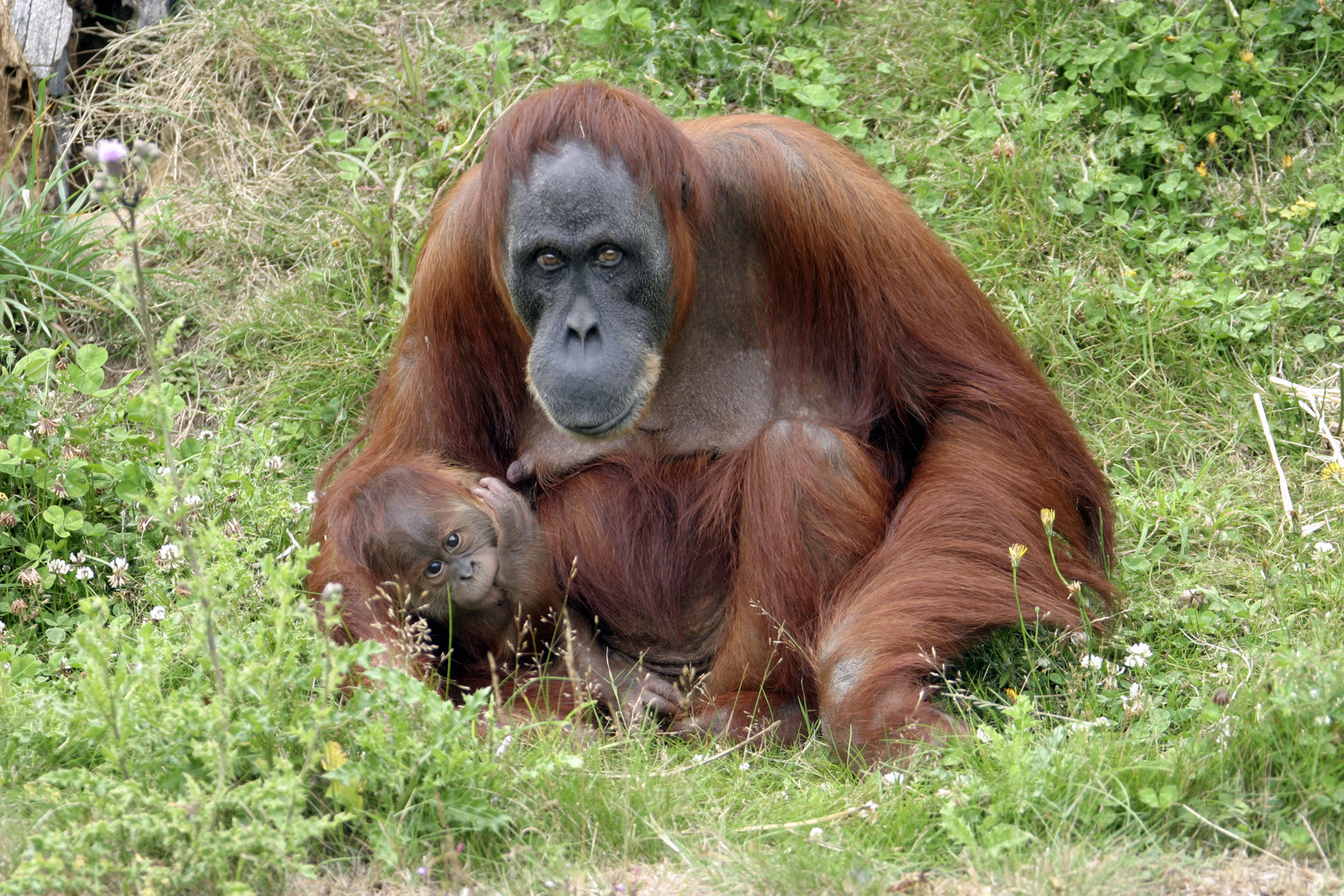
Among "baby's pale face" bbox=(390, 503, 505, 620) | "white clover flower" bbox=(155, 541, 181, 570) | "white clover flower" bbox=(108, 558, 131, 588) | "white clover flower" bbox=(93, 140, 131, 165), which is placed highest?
"white clover flower" bbox=(93, 140, 131, 165)

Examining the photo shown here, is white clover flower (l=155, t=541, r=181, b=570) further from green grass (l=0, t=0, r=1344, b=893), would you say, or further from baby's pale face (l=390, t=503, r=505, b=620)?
baby's pale face (l=390, t=503, r=505, b=620)

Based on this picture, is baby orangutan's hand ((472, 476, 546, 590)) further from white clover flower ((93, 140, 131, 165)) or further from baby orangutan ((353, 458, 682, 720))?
white clover flower ((93, 140, 131, 165))

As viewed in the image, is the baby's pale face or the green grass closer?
the green grass

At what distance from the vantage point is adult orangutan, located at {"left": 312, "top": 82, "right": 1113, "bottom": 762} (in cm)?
332

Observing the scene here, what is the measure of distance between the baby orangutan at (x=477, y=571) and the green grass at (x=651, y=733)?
25 cm

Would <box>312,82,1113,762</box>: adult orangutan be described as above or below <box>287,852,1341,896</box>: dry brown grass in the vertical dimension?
above

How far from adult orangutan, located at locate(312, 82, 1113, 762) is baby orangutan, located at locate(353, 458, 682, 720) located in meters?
0.09

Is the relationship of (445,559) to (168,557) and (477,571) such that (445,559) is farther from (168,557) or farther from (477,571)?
(168,557)

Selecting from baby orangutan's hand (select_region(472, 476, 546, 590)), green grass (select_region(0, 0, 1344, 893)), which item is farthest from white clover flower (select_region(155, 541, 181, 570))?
baby orangutan's hand (select_region(472, 476, 546, 590))

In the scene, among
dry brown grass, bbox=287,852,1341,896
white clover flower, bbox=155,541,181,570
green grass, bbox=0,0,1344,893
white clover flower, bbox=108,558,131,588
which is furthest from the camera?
white clover flower, bbox=108,558,131,588

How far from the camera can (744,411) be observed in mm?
3662

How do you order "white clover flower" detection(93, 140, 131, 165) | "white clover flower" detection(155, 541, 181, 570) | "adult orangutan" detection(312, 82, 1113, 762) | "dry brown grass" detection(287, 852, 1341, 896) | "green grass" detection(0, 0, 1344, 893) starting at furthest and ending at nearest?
1. "white clover flower" detection(155, 541, 181, 570)
2. "adult orangutan" detection(312, 82, 1113, 762)
3. "green grass" detection(0, 0, 1344, 893)
4. "dry brown grass" detection(287, 852, 1341, 896)
5. "white clover flower" detection(93, 140, 131, 165)

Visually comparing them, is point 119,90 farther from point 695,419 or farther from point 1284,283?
point 1284,283

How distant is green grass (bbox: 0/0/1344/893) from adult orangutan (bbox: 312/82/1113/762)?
0.84ft
